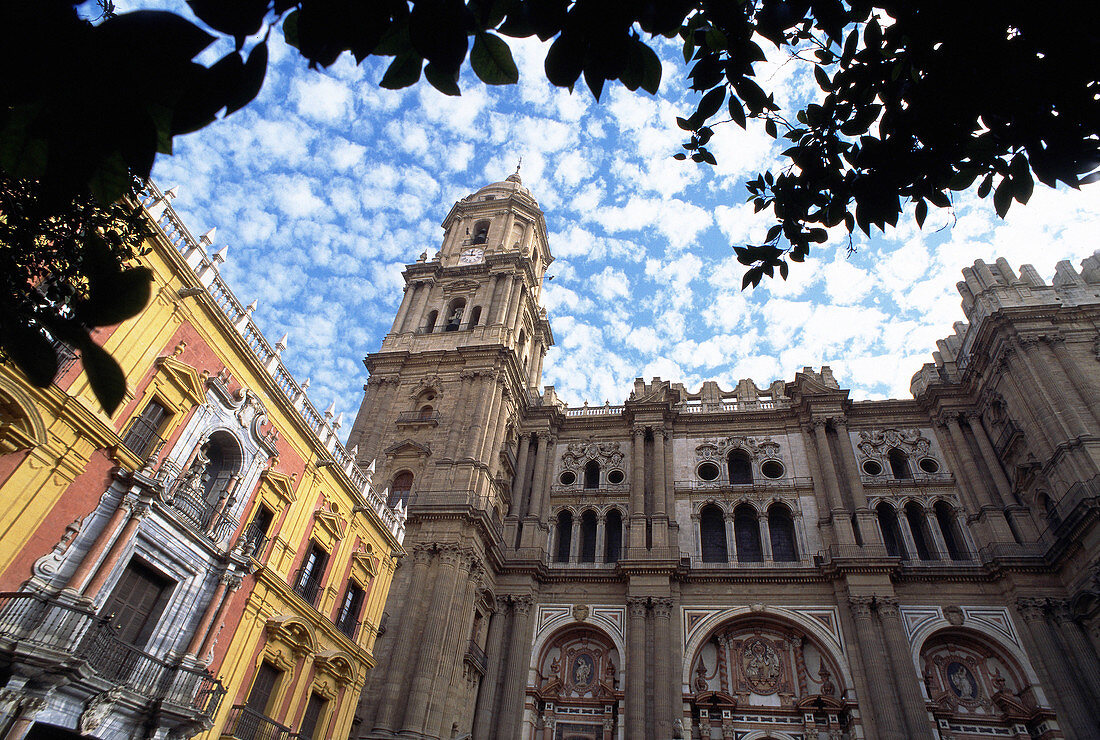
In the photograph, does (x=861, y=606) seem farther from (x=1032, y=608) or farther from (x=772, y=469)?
(x=772, y=469)

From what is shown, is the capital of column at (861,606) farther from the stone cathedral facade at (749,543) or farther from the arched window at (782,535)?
the arched window at (782,535)

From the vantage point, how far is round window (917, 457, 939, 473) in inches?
1097

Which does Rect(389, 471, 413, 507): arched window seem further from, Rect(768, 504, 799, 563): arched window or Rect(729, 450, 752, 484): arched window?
Rect(768, 504, 799, 563): arched window

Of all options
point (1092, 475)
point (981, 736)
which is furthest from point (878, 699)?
point (1092, 475)

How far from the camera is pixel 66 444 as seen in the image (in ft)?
33.5

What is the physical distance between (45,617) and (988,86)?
12.0m

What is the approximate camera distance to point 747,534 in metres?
27.6

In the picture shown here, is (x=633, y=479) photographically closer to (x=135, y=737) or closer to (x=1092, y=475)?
(x=1092, y=475)

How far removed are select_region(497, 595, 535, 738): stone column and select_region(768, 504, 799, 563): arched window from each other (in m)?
9.80

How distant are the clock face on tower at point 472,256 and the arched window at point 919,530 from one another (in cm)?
2284

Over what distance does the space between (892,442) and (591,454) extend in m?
12.9

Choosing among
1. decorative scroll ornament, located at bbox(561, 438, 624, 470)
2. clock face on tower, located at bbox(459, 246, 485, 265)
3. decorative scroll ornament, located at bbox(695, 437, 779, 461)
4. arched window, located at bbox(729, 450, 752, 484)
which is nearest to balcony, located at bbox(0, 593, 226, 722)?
decorative scroll ornament, located at bbox(561, 438, 624, 470)

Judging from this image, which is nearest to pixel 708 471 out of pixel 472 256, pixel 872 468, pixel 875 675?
pixel 872 468

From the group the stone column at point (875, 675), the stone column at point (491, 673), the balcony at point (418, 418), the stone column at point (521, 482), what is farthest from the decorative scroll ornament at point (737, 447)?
the balcony at point (418, 418)
